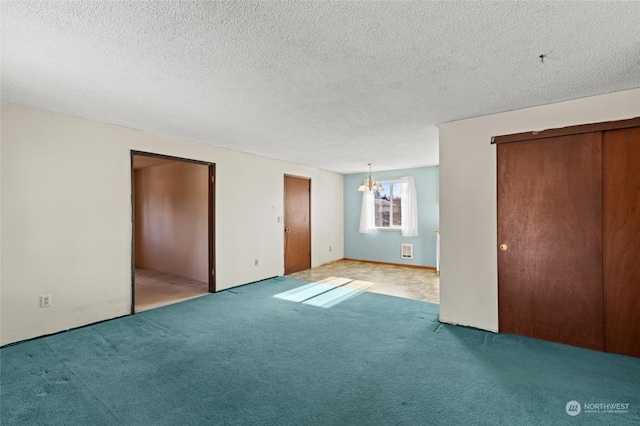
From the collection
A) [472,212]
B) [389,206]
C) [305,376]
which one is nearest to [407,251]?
[389,206]

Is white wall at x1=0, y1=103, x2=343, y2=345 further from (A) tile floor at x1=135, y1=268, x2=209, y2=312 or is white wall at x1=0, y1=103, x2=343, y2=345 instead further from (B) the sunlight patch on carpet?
(B) the sunlight patch on carpet

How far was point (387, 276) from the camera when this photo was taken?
20.0ft

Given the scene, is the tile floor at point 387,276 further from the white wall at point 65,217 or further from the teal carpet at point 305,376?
the white wall at point 65,217

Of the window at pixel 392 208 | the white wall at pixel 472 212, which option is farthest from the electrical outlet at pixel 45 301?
the window at pixel 392 208

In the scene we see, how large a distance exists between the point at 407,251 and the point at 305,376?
5294mm

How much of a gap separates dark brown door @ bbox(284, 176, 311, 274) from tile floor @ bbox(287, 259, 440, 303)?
27 centimetres

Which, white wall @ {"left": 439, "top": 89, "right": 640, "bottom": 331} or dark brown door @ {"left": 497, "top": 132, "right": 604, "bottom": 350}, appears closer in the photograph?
dark brown door @ {"left": 497, "top": 132, "right": 604, "bottom": 350}

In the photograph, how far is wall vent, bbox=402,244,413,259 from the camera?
7.09 metres

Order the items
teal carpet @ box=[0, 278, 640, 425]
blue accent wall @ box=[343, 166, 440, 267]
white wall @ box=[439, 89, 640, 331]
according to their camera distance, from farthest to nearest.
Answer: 1. blue accent wall @ box=[343, 166, 440, 267]
2. white wall @ box=[439, 89, 640, 331]
3. teal carpet @ box=[0, 278, 640, 425]

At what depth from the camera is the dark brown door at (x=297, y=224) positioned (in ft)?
21.1

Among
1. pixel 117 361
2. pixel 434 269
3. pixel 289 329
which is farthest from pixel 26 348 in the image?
pixel 434 269

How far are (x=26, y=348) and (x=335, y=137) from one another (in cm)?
420

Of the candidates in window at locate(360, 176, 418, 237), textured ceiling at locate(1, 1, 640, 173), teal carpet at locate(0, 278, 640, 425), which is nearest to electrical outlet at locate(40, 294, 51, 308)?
teal carpet at locate(0, 278, 640, 425)

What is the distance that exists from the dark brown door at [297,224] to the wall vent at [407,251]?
2317 millimetres
